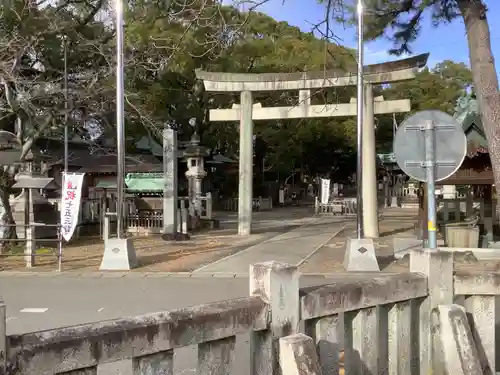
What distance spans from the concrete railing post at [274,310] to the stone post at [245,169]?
1596 centimetres

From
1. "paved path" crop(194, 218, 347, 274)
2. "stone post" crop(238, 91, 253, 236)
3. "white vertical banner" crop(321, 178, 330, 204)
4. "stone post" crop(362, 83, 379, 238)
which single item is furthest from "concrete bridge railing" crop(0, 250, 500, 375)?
"white vertical banner" crop(321, 178, 330, 204)

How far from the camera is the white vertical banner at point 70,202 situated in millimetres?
12602

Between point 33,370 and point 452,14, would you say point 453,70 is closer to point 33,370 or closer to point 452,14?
point 452,14

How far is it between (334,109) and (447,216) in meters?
6.43

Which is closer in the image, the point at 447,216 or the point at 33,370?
the point at 33,370

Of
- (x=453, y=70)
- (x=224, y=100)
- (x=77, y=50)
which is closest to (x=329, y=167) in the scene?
(x=453, y=70)

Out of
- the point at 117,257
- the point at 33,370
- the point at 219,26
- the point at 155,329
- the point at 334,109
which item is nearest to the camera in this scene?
the point at 33,370

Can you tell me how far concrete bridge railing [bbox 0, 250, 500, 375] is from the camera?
103 inches

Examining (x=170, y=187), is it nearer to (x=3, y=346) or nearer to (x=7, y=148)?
(x=7, y=148)

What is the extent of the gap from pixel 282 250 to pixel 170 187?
549 cm

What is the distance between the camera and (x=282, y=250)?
49.5 ft

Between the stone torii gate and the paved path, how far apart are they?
182 centimetres

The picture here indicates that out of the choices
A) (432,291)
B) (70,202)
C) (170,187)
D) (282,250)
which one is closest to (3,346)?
(432,291)

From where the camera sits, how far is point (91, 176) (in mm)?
26500
